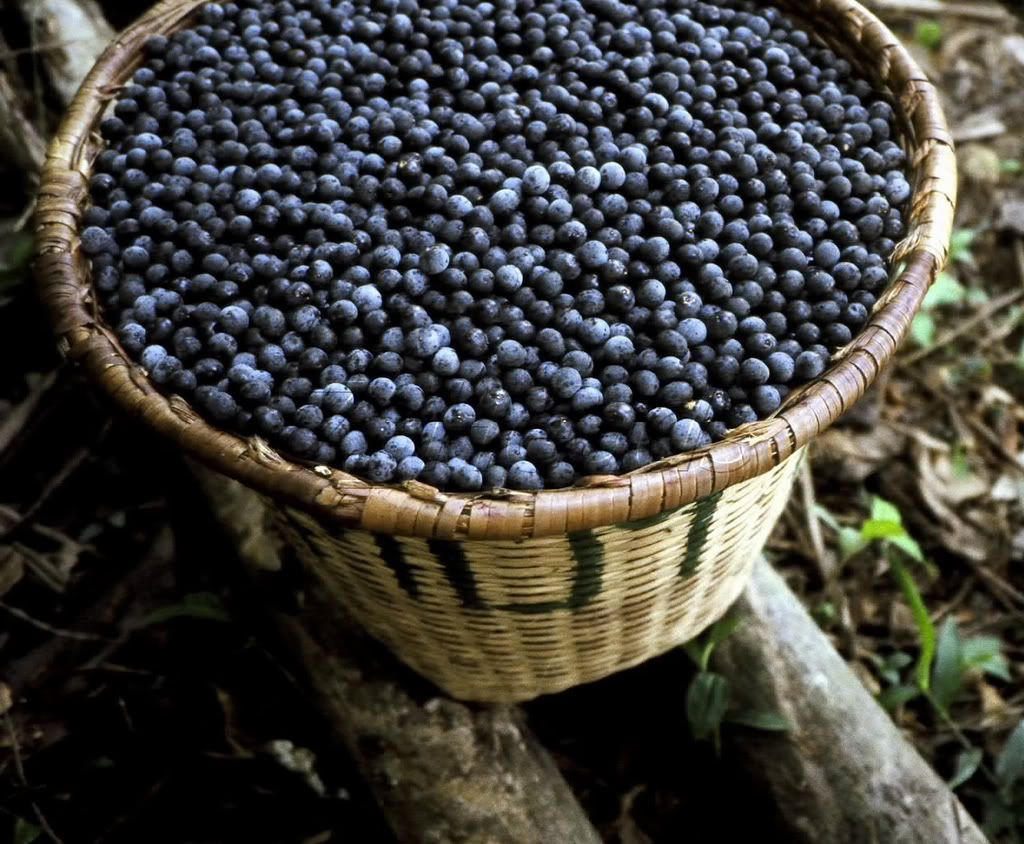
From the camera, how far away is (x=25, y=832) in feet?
5.10

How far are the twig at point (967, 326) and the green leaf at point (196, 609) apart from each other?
1.69 metres

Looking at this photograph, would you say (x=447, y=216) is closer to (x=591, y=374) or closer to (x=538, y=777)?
(x=591, y=374)

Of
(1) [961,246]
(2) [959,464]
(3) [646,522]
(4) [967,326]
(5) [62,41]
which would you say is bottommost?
(2) [959,464]

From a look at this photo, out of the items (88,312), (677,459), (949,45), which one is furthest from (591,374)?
(949,45)

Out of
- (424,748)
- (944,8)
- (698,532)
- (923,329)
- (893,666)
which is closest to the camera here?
(698,532)

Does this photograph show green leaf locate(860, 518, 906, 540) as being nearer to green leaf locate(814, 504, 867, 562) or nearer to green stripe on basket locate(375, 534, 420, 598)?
green leaf locate(814, 504, 867, 562)

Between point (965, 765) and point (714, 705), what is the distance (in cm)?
Result: 48

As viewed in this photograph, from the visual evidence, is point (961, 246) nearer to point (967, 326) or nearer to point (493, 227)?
point (967, 326)

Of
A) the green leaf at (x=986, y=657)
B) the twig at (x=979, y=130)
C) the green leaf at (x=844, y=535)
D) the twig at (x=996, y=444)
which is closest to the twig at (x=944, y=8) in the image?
the twig at (x=979, y=130)

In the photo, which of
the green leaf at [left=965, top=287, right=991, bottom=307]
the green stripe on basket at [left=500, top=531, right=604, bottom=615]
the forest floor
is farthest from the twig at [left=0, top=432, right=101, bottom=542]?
the green leaf at [left=965, top=287, right=991, bottom=307]

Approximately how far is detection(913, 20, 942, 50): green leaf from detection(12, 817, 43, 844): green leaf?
10.1ft

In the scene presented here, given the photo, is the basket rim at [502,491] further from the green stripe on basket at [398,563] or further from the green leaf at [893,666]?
the green leaf at [893,666]

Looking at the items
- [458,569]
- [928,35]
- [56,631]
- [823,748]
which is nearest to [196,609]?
[56,631]

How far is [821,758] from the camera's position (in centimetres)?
158
